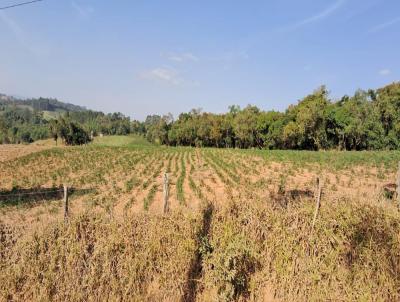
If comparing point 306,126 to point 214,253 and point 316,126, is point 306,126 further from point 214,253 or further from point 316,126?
point 214,253

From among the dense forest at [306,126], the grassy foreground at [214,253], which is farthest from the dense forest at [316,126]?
the grassy foreground at [214,253]

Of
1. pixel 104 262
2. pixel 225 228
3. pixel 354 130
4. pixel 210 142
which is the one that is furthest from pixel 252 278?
pixel 210 142

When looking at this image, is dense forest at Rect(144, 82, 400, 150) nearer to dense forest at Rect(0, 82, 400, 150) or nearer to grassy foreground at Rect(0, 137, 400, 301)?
dense forest at Rect(0, 82, 400, 150)

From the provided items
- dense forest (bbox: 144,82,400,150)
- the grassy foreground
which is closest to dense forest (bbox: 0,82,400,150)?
dense forest (bbox: 144,82,400,150)

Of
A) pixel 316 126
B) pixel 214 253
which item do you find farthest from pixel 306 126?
pixel 214 253

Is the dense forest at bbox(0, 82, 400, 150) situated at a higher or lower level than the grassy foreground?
higher

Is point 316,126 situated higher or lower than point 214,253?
higher

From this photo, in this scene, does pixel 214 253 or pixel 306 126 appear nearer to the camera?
pixel 214 253

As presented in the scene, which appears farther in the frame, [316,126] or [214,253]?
[316,126]

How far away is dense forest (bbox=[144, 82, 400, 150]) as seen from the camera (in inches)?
2255

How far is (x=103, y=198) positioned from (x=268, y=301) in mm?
11985

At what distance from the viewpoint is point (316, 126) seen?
64.2 m

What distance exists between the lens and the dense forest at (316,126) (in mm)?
57281

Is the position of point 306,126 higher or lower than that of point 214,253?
higher
